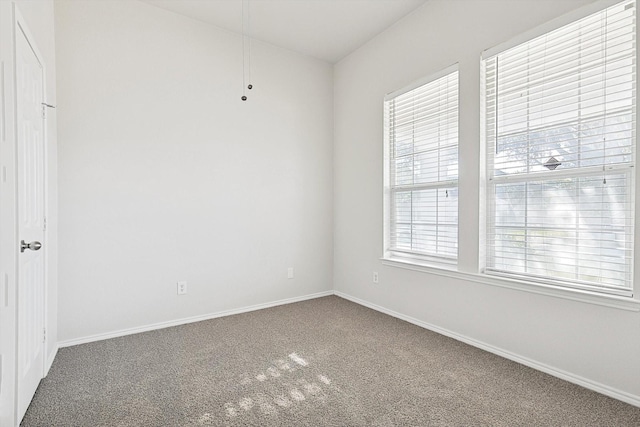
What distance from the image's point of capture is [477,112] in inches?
104

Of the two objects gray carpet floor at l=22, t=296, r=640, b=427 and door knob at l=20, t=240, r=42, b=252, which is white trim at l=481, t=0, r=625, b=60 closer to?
gray carpet floor at l=22, t=296, r=640, b=427

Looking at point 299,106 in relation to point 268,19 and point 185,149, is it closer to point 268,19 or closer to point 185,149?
point 268,19

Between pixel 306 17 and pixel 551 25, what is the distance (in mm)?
2110

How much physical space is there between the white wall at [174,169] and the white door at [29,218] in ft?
2.05

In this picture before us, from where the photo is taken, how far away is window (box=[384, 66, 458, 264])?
115 inches

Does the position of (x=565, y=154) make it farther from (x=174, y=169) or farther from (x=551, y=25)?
(x=174, y=169)

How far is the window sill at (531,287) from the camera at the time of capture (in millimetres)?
1882

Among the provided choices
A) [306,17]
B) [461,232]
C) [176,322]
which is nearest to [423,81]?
[306,17]

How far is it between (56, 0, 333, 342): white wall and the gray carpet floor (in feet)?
1.74

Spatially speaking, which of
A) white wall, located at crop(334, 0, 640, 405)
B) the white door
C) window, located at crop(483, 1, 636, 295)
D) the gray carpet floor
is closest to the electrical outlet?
→ the gray carpet floor

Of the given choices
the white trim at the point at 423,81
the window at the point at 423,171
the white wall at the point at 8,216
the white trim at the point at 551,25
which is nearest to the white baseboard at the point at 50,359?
the white wall at the point at 8,216

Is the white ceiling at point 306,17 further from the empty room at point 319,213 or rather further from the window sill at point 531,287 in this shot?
the window sill at point 531,287

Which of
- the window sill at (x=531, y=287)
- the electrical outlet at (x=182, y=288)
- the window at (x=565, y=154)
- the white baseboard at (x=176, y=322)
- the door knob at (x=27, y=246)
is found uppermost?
the window at (x=565, y=154)

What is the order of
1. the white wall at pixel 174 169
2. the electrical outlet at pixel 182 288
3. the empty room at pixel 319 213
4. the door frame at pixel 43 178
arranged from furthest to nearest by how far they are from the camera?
the electrical outlet at pixel 182 288, the white wall at pixel 174 169, the empty room at pixel 319 213, the door frame at pixel 43 178
